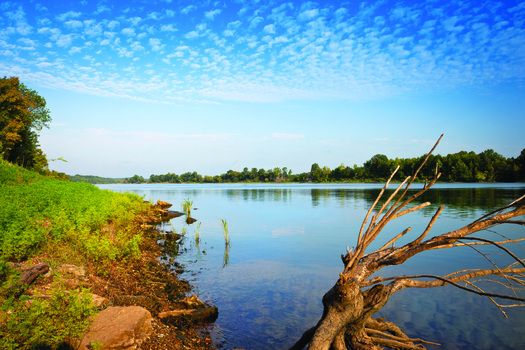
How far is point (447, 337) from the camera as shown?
24.2 feet

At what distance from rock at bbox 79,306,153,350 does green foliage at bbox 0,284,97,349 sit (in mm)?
340

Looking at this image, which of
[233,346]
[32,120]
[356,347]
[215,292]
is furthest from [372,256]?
[32,120]

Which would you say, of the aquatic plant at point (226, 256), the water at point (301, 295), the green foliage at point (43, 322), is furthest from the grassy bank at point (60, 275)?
the aquatic plant at point (226, 256)

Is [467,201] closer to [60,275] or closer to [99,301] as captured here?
[99,301]

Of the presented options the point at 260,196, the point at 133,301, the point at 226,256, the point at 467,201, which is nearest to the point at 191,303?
the point at 133,301

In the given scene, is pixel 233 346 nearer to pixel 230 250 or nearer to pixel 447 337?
pixel 447 337

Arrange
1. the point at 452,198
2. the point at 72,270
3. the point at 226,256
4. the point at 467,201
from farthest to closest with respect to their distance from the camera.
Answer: the point at 452,198, the point at 467,201, the point at 226,256, the point at 72,270

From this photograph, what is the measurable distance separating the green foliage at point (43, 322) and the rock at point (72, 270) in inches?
115

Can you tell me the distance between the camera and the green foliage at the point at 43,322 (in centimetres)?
398

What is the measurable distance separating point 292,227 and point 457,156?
157 meters

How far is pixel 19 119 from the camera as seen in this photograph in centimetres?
4266

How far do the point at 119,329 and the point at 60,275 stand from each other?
199 cm

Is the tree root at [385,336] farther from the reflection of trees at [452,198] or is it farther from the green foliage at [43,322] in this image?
the reflection of trees at [452,198]

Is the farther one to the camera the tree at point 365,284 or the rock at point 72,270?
the rock at point 72,270
